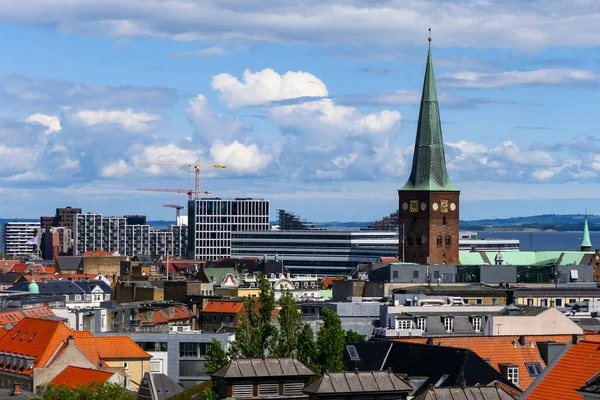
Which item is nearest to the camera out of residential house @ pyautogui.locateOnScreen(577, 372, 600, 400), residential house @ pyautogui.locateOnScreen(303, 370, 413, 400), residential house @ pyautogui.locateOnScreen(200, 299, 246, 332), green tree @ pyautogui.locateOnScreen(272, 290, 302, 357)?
residential house @ pyautogui.locateOnScreen(577, 372, 600, 400)

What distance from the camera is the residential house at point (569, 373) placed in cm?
4128

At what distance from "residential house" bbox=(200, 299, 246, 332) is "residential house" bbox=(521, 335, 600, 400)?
9529cm

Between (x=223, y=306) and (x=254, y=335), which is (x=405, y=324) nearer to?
(x=254, y=335)

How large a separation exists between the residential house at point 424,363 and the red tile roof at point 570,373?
22.7 m

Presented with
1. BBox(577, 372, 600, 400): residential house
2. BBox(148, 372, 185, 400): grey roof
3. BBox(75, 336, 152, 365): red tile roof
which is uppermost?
BBox(577, 372, 600, 400): residential house

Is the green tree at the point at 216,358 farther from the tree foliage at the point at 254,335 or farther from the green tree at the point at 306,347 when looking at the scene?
the green tree at the point at 306,347

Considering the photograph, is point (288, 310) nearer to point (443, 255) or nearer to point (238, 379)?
point (238, 379)

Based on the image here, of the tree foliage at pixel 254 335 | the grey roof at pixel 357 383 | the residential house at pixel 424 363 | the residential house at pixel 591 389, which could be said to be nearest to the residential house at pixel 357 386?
the grey roof at pixel 357 383

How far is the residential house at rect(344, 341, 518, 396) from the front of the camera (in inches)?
2790

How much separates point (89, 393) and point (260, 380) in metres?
16.7

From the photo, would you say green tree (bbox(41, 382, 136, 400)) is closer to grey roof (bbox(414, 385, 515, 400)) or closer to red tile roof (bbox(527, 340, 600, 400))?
grey roof (bbox(414, 385, 515, 400))

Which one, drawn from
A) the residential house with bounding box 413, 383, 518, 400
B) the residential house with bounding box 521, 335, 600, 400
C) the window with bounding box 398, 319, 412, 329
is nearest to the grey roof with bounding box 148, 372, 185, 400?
the residential house with bounding box 413, 383, 518, 400

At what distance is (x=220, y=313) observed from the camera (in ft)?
470

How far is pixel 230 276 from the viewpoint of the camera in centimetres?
19738
